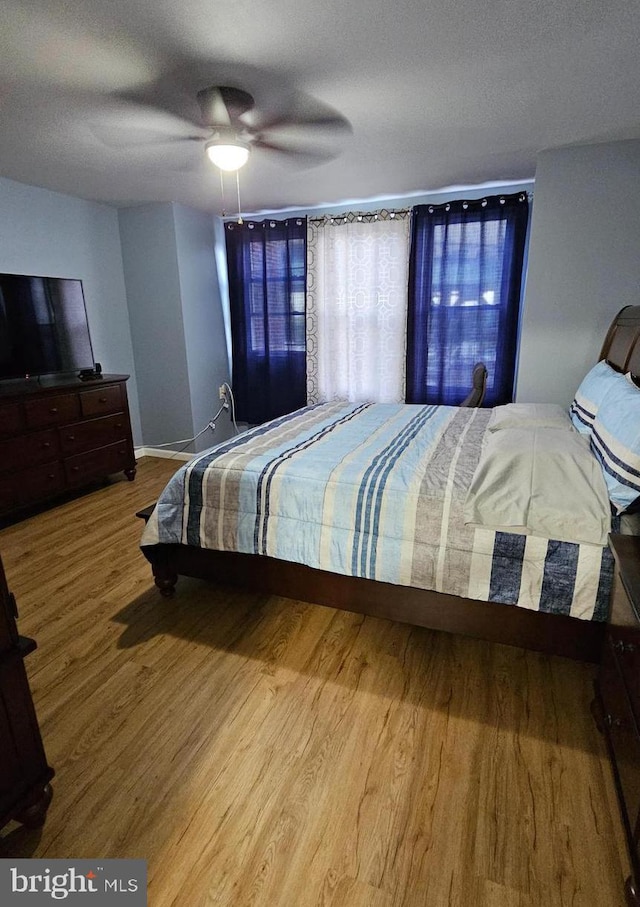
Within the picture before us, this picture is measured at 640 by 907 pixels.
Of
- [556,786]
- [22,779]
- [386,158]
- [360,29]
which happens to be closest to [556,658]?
[556,786]

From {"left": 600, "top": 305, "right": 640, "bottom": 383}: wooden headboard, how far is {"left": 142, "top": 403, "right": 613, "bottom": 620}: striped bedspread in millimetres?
774

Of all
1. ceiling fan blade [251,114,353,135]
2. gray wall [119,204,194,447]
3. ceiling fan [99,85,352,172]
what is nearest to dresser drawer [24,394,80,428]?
gray wall [119,204,194,447]

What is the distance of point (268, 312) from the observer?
4375mm

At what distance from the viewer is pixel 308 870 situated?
1126 millimetres

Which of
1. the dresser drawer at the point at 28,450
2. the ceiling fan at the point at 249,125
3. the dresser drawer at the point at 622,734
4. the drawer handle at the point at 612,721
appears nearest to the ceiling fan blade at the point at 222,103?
the ceiling fan at the point at 249,125

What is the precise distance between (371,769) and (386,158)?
3.20 meters

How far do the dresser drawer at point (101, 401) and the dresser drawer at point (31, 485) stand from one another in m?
0.47

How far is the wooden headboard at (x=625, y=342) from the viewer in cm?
213

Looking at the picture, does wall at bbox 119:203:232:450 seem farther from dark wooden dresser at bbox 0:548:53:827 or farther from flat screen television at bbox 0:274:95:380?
dark wooden dresser at bbox 0:548:53:827

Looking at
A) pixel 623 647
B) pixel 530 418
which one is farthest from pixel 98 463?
pixel 623 647

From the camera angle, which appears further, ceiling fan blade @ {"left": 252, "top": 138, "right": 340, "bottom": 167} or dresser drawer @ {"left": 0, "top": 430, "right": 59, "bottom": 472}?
dresser drawer @ {"left": 0, "top": 430, "right": 59, "bottom": 472}

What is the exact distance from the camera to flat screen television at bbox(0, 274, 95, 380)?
3.12 metres

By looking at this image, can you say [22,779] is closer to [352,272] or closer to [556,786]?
[556,786]

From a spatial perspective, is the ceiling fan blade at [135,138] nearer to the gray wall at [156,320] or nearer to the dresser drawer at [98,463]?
the gray wall at [156,320]
